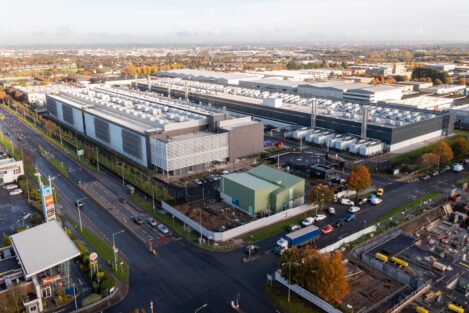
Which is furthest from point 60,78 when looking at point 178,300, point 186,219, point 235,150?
point 178,300

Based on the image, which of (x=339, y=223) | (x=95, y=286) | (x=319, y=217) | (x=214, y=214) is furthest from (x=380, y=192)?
(x=95, y=286)

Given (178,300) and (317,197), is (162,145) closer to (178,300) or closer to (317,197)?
(317,197)

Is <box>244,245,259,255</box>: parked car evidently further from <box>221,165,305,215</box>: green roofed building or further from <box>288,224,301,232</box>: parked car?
<box>221,165,305,215</box>: green roofed building

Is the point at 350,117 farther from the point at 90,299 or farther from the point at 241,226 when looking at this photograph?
the point at 90,299

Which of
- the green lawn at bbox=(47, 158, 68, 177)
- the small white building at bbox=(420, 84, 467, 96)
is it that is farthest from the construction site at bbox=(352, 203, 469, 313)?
the small white building at bbox=(420, 84, 467, 96)

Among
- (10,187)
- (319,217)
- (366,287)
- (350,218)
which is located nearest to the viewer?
(366,287)

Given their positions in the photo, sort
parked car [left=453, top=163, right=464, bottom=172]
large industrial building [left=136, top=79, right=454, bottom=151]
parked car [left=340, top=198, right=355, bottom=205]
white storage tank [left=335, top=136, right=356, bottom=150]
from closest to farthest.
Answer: parked car [left=340, top=198, right=355, bottom=205] < parked car [left=453, top=163, right=464, bottom=172] < white storage tank [left=335, top=136, right=356, bottom=150] < large industrial building [left=136, top=79, right=454, bottom=151]

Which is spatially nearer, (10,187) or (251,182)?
(251,182)
